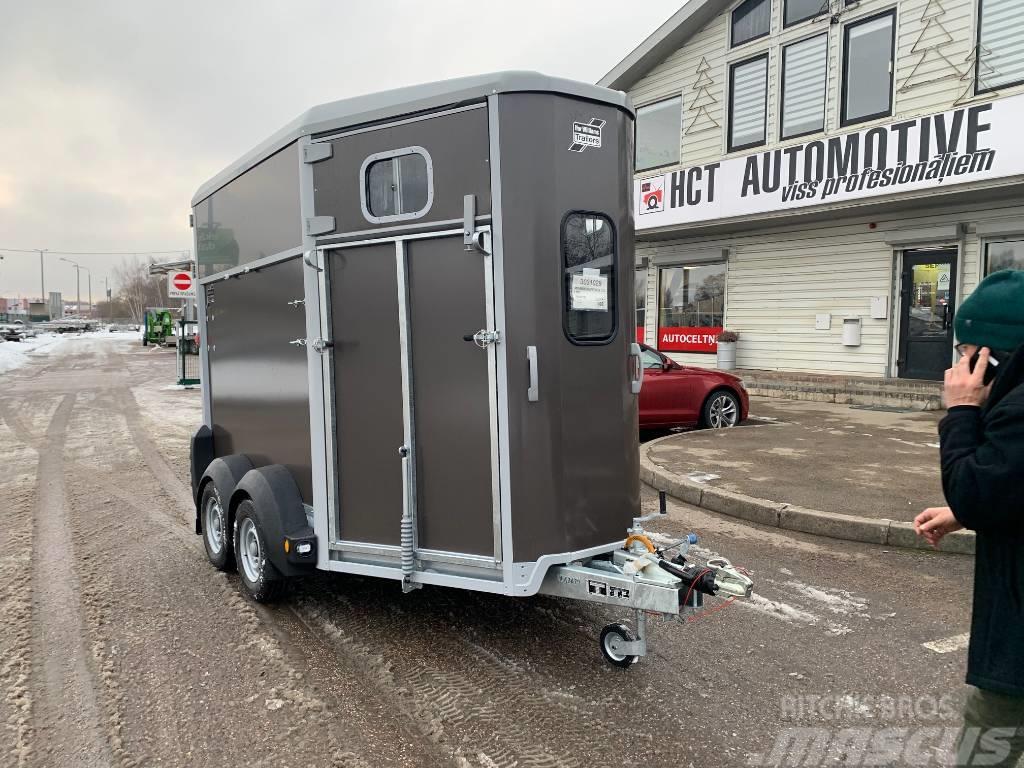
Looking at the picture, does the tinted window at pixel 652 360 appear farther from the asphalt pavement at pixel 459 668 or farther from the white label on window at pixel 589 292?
the white label on window at pixel 589 292

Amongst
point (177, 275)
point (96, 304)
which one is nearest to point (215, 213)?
point (177, 275)

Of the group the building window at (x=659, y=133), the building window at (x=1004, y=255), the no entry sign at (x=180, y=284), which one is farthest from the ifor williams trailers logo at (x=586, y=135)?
the no entry sign at (x=180, y=284)

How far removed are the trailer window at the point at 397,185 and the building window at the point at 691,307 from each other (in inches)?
527

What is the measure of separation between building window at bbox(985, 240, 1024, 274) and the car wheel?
5003 millimetres

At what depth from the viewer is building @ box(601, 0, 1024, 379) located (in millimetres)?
11859

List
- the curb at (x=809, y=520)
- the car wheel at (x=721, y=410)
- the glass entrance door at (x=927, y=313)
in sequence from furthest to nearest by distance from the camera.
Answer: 1. the glass entrance door at (x=927, y=313)
2. the car wheel at (x=721, y=410)
3. the curb at (x=809, y=520)

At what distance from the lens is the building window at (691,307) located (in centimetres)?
1647

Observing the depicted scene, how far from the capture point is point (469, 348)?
12.1 ft

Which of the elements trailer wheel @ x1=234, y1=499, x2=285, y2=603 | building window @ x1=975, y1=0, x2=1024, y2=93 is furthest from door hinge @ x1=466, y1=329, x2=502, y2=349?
building window @ x1=975, y1=0, x2=1024, y2=93

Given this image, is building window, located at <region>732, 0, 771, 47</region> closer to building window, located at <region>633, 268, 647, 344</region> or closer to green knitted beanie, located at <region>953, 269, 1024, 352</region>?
building window, located at <region>633, 268, 647, 344</region>

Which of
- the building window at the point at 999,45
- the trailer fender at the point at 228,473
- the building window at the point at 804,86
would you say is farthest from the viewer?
the building window at the point at 804,86

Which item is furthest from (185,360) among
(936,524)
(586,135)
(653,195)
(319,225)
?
(936,524)

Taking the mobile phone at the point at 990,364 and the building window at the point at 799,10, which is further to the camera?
the building window at the point at 799,10

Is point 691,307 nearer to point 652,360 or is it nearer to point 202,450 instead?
point 652,360
